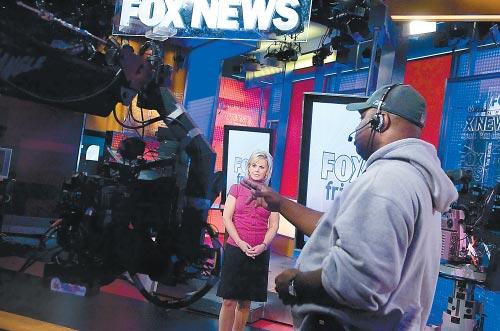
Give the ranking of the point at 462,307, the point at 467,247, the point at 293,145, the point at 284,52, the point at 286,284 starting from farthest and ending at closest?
the point at 293,145 < the point at 284,52 < the point at 467,247 < the point at 462,307 < the point at 286,284

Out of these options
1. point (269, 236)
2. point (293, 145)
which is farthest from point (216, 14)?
point (293, 145)

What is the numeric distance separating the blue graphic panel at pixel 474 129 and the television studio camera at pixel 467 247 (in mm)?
2058

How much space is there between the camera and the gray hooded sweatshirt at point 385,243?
3.92 feet

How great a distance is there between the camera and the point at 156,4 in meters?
3.39

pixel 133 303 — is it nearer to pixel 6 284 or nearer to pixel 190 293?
pixel 190 293

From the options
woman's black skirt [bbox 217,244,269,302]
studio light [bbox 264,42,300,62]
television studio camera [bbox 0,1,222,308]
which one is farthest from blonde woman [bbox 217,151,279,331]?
studio light [bbox 264,42,300,62]

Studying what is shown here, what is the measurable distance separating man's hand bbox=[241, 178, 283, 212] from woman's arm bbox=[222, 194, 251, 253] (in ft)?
4.68

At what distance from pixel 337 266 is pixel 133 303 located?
3718 mm

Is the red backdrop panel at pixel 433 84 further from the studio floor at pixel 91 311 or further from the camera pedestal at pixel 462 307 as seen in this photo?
the studio floor at pixel 91 311

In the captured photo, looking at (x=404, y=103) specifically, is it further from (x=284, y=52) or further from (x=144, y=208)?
(x=284, y=52)

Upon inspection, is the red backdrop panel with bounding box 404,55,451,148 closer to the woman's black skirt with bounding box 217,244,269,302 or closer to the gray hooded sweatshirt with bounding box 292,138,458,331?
the woman's black skirt with bounding box 217,244,269,302

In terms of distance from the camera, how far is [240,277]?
10.9ft

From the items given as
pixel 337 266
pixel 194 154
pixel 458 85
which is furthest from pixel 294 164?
pixel 337 266

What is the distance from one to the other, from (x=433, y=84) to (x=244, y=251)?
16.9 feet
